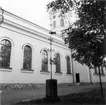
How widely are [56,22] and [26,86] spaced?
18.0 m

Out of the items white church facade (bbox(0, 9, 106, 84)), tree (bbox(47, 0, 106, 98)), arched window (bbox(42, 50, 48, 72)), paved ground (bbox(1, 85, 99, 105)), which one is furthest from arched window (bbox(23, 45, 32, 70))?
tree (bbox(47, 0, 106, 98))

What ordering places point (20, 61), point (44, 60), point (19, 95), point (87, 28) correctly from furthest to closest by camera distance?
point (44, 60) → point (20, 61) → point (19, 95) → point (87, 28)

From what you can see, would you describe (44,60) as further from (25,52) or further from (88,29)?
(88,29)

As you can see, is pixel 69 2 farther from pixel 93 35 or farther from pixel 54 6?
pixel 93 35

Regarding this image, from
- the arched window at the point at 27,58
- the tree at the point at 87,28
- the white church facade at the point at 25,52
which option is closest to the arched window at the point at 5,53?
the white church facade at the point at 25,52

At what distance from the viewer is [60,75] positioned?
18.9m

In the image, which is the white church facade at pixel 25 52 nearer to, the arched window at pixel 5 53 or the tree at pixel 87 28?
the arched window at pixel 5 53

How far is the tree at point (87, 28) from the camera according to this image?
20.2 feet

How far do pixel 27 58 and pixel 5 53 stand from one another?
277 centimetres

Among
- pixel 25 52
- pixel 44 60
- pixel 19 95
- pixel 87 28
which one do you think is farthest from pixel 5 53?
pixel 87 28

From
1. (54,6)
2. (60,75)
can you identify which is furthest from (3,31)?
(60,75)

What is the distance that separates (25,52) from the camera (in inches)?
576

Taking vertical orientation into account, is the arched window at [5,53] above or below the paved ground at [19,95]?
above

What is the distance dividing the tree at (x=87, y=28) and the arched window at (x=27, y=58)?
790 cm
